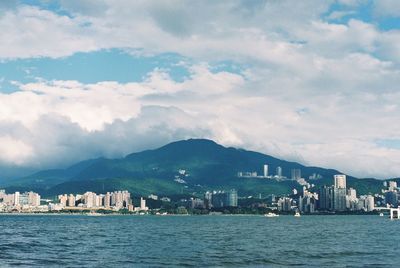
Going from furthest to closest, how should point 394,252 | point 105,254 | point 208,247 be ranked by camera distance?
point 208,247, point 394,252, point 105,254

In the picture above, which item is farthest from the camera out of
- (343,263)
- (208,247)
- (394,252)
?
(208,247)

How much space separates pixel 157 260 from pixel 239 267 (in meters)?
11.6

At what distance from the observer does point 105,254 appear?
67.6 m

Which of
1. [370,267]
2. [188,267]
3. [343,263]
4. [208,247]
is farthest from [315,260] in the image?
[208,247]

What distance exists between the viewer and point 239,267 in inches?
2124

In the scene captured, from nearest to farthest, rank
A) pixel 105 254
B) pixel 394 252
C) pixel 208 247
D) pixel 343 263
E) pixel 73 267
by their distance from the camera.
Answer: pixel 73 267
pixel 343 263
pixel 105 254
pixel 394 252
pixel 208 247

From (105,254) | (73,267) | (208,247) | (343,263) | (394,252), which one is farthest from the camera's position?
(208,247)

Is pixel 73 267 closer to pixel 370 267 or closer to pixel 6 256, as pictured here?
pixel 6 256

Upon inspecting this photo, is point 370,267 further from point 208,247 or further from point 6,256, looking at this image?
point 6,256

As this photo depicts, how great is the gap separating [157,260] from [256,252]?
15725 mm

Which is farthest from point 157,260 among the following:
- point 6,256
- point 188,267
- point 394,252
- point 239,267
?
point 394,252

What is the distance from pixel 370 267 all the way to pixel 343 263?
394cm

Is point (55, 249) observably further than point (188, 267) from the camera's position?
Yes

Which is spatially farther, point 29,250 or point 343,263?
point 29,250
